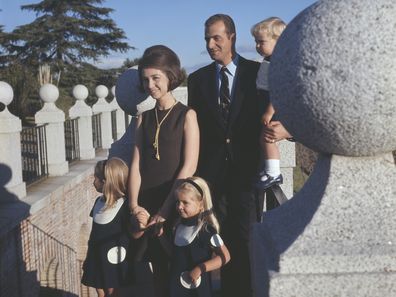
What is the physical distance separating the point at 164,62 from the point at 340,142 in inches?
63.6

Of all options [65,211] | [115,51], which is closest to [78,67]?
[115,51]

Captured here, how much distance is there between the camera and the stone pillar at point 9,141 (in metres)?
7.67

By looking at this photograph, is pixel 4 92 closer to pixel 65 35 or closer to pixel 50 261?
pixel 50 261

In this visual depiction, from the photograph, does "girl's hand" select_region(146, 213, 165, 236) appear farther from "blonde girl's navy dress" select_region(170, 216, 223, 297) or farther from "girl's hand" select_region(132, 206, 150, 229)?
"blonde girl's navy dress" select_region(170, 216, 223, 297)

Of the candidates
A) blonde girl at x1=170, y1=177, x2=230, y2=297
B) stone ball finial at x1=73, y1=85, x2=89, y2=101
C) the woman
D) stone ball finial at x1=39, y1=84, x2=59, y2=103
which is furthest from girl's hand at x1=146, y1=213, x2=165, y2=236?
stone ball finial at x1=73, y1=85, x2=89, y2=101

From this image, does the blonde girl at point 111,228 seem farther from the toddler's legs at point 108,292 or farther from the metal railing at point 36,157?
the metal railing at point 36,157

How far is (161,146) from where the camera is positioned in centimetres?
371

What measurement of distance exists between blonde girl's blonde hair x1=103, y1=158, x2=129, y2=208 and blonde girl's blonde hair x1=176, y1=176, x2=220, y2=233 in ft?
2.24

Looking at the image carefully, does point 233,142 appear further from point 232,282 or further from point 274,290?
point 274,290

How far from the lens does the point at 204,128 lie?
400 centimetres

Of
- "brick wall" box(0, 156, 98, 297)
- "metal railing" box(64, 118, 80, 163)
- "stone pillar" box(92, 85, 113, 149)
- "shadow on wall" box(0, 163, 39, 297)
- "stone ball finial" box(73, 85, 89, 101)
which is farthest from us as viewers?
"stone pillar" box(92, 85, 113, 149)

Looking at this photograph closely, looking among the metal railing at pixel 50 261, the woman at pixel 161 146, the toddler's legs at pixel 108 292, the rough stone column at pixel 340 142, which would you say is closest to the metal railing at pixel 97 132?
the metal railing at pixel 50 261

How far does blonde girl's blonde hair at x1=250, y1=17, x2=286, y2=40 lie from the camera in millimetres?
4479

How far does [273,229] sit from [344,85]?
2.70 feet
